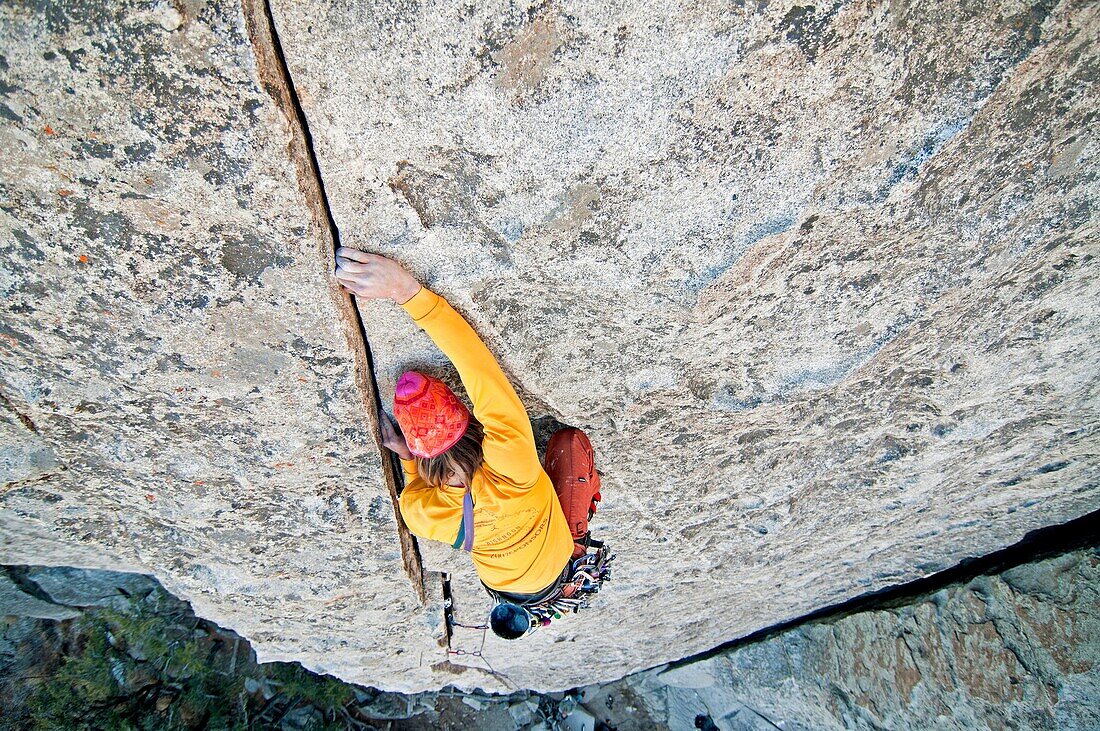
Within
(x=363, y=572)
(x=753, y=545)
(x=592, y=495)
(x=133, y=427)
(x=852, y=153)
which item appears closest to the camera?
(x=852, y=153)

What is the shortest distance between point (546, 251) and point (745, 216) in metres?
0.50

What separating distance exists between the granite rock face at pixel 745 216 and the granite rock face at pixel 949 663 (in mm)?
662

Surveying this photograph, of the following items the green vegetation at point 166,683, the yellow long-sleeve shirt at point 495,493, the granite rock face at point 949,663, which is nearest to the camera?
the yellow long-sleeve shirt at point 495,493

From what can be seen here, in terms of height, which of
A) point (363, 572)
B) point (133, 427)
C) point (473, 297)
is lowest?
point (363, 572)

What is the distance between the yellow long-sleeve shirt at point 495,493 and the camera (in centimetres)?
162

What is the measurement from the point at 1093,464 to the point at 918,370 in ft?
3.93

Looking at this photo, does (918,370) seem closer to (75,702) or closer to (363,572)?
(363,572)

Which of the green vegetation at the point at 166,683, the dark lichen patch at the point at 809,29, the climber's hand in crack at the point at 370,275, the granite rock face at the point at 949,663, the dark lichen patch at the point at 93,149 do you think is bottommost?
the granite rock face at the point at 949,663

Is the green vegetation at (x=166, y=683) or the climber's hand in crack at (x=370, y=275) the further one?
the green vegetation at (x=166, y=683)

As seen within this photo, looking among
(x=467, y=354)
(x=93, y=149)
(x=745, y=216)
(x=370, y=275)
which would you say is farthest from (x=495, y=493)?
(x=93, y=149)

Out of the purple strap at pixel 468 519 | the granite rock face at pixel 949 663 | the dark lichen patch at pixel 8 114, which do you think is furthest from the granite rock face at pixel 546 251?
the granite rock face at pixel 949 663

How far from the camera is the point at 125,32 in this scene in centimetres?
110

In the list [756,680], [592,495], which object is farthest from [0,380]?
[756,680]

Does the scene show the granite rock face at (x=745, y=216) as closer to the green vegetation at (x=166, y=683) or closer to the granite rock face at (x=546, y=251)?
the granite rock face at (x=546, y=251)
